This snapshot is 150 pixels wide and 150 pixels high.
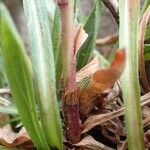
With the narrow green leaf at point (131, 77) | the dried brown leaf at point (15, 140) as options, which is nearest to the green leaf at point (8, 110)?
the dried brown leaf at point (15, 140)

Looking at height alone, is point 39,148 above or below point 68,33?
below

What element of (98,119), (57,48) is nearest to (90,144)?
(98,119)

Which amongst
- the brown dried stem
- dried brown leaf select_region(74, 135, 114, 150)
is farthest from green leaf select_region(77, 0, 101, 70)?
dried brown leaf select_region(74, 135, 114, 150)

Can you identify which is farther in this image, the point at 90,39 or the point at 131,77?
the point at 90,39

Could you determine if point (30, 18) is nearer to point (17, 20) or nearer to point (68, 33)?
point (68, 33)

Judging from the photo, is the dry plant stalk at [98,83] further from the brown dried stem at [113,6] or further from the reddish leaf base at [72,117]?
the brown dried stem at [113,6]

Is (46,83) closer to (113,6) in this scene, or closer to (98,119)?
(98,119)

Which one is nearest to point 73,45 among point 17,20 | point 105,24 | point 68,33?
point 68,33
